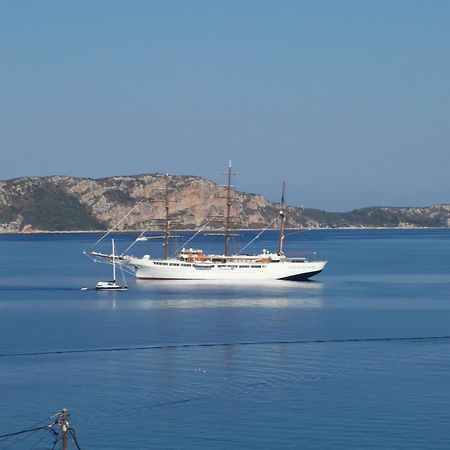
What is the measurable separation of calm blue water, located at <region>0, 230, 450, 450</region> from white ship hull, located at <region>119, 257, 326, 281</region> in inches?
804

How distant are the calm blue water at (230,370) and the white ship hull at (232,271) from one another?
20421mm

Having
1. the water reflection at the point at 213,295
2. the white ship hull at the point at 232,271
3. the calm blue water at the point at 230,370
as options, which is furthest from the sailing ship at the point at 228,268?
the calm blue water at the point at 230,370

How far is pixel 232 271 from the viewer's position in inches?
4338

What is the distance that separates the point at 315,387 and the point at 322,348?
1167 centimetres

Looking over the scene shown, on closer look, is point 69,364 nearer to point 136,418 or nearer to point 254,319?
point 136,418

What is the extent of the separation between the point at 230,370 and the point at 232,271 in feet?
207

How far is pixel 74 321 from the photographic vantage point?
226 feet

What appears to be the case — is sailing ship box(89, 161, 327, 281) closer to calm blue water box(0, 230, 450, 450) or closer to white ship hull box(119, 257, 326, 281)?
white ship hull box(119, 257, 326, 281)

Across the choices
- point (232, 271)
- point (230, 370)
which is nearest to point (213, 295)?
point (232, 271)

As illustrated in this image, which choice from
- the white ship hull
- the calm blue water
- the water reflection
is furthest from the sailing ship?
the calm blue water

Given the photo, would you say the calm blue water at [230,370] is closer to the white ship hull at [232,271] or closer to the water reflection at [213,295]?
the water reflection at [213,295]

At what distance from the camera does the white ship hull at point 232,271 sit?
110 metres

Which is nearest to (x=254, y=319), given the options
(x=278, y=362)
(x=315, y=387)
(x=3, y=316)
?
(x=3, y=316)

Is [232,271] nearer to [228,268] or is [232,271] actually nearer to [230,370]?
[228,268]
